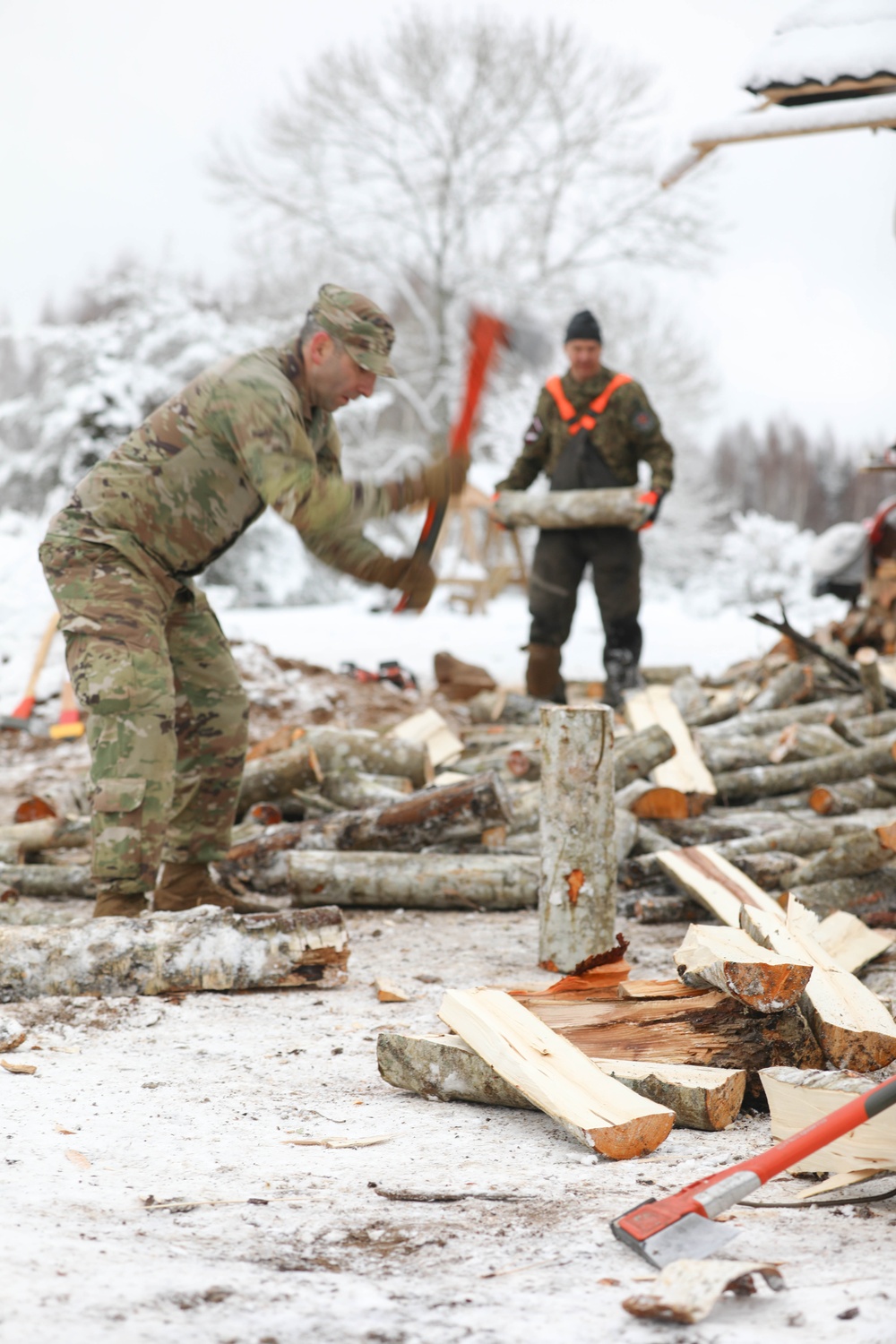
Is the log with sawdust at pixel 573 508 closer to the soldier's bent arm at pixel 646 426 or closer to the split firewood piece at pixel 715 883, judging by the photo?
the soldier's bent arm at pixel 646 426

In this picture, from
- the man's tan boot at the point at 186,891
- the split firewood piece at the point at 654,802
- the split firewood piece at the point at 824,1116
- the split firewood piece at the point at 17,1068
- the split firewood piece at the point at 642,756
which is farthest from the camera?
the split firewood piece at the point at 642,756

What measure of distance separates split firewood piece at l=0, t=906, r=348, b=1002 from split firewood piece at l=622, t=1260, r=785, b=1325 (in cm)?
172

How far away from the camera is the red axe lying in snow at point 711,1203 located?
5.33ft

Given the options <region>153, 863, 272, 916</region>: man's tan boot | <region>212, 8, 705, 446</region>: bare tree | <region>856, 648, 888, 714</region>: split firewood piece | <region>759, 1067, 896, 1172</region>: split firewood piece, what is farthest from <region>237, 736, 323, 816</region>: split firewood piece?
<region>212, 8, 705, 446</region>: bare tree

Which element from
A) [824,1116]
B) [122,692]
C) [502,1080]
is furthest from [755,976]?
[122,692]

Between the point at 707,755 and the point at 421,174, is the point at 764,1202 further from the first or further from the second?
the point at 421,174

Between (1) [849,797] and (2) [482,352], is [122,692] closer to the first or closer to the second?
(2) [482,352]

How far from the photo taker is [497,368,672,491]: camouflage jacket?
659 cm

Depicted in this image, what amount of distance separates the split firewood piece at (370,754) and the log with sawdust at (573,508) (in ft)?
6.24

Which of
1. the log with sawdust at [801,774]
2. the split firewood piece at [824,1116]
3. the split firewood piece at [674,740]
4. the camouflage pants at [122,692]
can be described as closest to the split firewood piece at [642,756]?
the split firewood piece at [674,740]

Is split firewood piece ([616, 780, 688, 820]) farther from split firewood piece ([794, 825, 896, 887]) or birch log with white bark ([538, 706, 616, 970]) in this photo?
birch log with white bark ([538, 706, 616, 970])

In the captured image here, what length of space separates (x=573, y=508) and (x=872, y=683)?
1.94m

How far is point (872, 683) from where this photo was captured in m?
6.23

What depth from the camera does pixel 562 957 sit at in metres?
3.40
